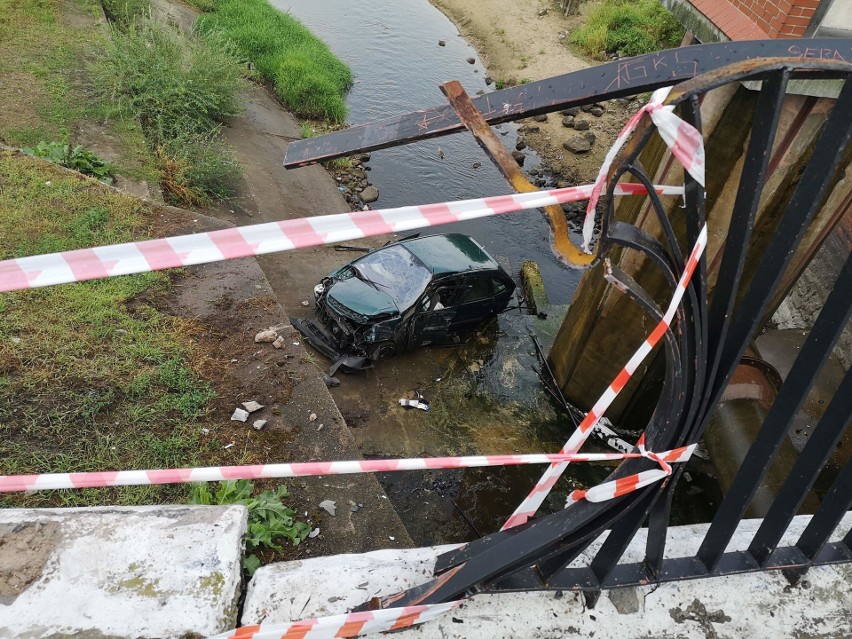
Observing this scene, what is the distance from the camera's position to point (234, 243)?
6.32ft

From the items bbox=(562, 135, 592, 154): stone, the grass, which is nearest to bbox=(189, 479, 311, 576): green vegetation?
the grass

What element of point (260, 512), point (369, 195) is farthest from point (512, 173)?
point (369, 195)

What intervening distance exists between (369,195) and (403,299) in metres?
5.86

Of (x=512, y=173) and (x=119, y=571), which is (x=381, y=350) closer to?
(x=119, y=571)

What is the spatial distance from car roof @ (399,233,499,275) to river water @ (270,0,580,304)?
4.03 ft

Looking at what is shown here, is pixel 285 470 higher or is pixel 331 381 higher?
pixel 285 470

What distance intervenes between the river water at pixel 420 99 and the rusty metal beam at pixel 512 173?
7851 mm

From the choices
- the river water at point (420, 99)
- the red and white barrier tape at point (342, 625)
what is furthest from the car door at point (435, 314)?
the red and white barrier tape at point (342, 625)

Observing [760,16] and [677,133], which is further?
[760,16]

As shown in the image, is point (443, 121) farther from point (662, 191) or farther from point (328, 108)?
point (328, 108)

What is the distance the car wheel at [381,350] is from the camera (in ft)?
27.8

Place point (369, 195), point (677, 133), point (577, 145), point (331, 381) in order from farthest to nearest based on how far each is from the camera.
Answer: point (577, 145) < point (369, 195) < point (331, 381) < point (677, 133)

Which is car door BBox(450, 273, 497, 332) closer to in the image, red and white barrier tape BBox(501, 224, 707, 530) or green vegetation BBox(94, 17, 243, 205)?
green vegetation BBox(94, 17, 243, 205)

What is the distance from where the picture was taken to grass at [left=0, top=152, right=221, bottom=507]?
13.6ft
